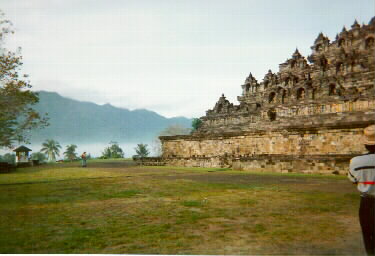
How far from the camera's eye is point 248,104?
29000 millimetres

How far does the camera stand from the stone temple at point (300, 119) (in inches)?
498

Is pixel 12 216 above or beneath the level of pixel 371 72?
beneath

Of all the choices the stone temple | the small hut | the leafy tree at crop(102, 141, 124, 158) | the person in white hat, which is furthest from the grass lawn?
the leafy tree at crop(102, 141, 124, 158)

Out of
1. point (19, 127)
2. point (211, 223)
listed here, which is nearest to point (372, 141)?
point (211, 223)

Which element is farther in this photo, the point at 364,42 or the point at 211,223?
the point at 364,42

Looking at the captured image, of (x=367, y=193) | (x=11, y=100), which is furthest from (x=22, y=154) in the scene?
(x=367, y=193)

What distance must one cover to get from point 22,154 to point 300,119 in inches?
872

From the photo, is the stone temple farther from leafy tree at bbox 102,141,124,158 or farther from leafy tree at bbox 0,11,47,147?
leafy tree at bbox 102,141,124,158

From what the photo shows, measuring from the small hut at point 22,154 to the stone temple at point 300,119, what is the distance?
11249 millimetres

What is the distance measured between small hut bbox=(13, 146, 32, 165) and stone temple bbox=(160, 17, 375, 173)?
11.2 m

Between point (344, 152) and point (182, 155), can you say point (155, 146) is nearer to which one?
point (182, 155)

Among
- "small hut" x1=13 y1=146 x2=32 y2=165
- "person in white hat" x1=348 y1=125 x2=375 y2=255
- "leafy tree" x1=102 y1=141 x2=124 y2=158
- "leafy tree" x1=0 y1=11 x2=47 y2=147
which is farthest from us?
"leafy tree" x1=102 y1=141 x2=124 y2=158

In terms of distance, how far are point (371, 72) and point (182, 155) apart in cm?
1493

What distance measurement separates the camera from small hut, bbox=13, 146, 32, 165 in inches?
833
